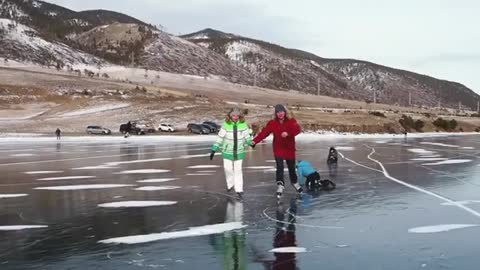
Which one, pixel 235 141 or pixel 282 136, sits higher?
pixel 282 136

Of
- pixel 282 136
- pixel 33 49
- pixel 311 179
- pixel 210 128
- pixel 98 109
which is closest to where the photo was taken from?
pixel 282 136

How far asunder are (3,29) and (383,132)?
127 metres

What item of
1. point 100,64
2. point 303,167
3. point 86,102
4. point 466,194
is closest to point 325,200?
point 303,167

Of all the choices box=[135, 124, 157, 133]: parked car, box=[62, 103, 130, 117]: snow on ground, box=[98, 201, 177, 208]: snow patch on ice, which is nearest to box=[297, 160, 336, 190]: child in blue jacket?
box=[98, 201, 177, 208]: snow patch on ice

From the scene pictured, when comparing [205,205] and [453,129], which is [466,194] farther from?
[453,129]

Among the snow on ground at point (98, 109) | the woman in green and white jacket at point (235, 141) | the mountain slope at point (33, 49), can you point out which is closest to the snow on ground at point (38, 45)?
the mountain slope at point (33, 49)

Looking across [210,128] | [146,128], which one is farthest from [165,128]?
[210,128]

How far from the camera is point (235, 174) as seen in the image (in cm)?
1188

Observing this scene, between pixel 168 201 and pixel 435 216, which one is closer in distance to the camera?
pixel 435 216

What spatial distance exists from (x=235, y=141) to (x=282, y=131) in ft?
3.44

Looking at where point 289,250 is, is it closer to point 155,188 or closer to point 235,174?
point 235,174

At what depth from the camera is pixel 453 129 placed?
91.7m

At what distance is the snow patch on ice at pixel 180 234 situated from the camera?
303 inches

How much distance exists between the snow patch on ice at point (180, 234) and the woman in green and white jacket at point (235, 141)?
9.78 feet
